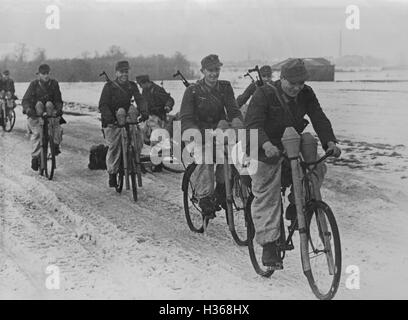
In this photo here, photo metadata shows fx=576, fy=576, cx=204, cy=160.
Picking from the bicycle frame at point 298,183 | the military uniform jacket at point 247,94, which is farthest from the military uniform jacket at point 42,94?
the bicycle frame at point 298,183

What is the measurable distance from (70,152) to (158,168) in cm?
313

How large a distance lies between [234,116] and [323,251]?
2676 millimetres

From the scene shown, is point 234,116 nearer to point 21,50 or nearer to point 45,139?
point 21,50

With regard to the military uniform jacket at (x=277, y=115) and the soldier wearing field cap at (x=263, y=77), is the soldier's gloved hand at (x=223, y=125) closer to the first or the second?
the military uniform jacket at (x=277, y=115)

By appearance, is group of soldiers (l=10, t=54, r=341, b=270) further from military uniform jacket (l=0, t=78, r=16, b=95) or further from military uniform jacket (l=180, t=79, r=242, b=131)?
military uniform jacket (l=0, t=78, r=16, b=95)

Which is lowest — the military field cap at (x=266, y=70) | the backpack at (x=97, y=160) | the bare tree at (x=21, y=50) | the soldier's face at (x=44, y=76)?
the backpack at (x=97, y=160)

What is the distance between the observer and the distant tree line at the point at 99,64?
9516 mm

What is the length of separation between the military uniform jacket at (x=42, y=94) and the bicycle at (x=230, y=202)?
4.27 meters

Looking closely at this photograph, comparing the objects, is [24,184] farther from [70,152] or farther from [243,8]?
[243,8]

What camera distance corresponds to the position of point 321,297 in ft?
15.5

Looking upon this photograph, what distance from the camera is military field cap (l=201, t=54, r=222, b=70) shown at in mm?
6629

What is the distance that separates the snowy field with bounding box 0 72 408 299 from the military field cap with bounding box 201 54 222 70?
77.9 inches

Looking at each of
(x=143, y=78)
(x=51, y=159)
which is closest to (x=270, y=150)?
(x=51, y=159)

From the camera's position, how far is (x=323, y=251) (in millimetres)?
4703
